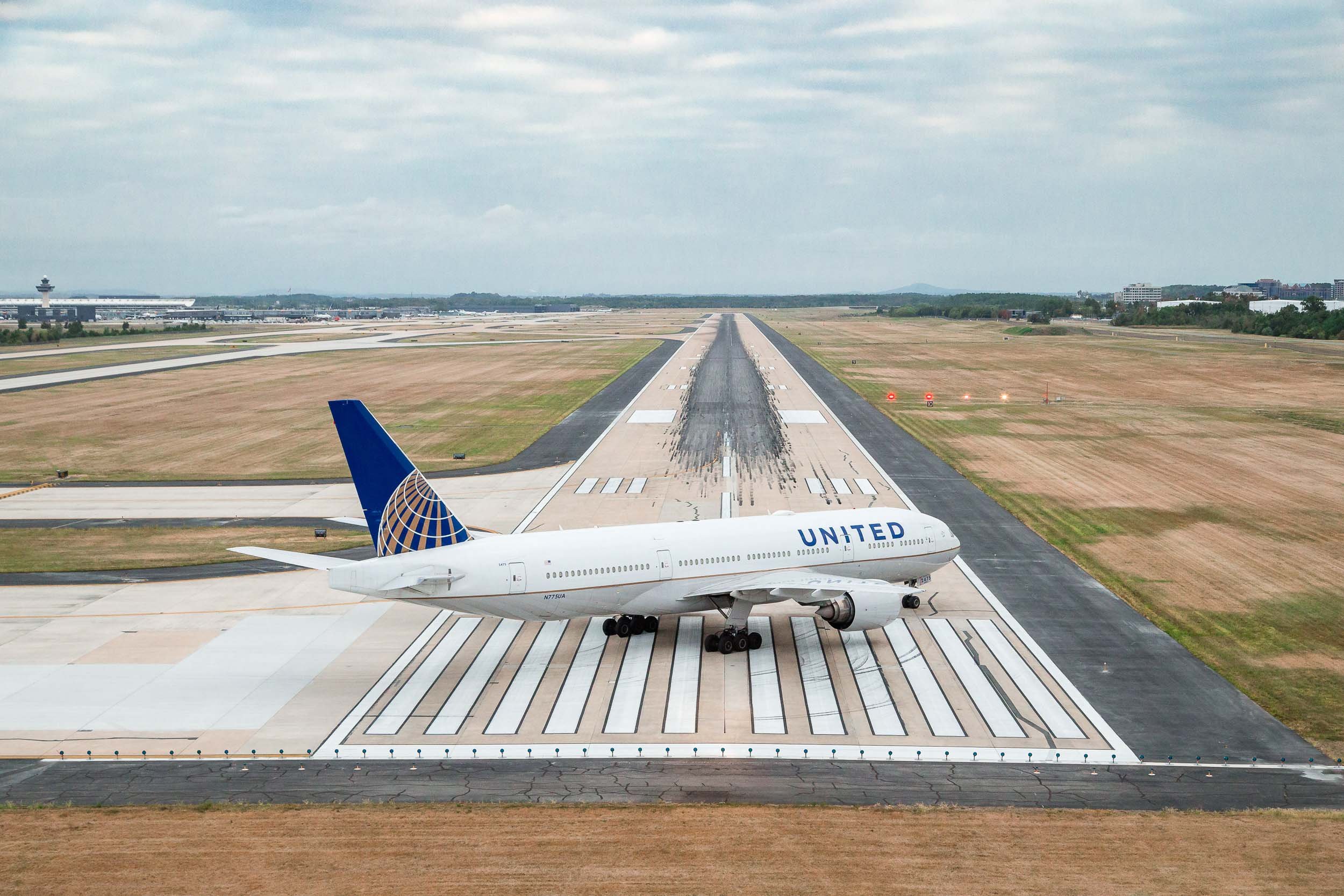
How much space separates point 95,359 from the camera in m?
159

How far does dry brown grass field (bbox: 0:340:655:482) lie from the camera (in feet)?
233

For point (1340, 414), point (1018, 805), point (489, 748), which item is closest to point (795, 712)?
point (1018, 805)

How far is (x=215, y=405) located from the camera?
10125 cm

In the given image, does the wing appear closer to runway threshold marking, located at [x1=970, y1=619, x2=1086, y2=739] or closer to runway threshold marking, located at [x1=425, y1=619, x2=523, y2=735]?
runway threshold marking, located at [x1=970, y1=619, x2=1086, y2=739]

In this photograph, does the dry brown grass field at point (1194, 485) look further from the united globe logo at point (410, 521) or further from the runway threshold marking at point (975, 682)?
the united globe logo at point (410, 521)

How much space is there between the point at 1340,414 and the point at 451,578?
3701 inches

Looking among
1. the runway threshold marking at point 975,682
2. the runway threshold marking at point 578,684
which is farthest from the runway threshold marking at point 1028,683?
the runway threshold marking at point 578,684

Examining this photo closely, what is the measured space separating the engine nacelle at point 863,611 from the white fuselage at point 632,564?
7.78 ft

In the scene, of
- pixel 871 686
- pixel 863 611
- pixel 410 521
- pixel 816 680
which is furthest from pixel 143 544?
pixel 871 686

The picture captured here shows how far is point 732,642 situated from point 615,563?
17.3 ft

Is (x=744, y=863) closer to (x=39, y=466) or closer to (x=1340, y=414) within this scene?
(x=39, y=466)

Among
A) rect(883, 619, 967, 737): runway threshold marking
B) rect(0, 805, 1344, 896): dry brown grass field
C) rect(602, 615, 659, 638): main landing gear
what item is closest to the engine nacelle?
rect(883, 619, 967, 737): runway threshold marking

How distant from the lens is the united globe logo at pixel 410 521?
31406mm

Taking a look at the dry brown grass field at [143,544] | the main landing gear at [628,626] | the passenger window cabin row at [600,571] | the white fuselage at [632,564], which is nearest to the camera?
the white fuselage at [632,564]
